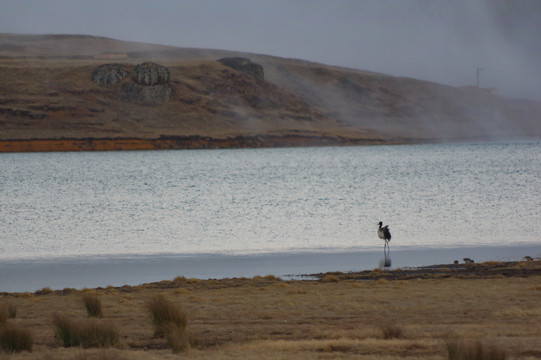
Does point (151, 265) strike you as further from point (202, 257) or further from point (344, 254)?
point (344, 254)

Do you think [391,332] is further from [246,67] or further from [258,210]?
[246,67]

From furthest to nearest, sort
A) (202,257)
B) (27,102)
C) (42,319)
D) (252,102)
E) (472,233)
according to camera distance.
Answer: (252,102) → (27,102) → (472,233) → (202,257) → (42,319)

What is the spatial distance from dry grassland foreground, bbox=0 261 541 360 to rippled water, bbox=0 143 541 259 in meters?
8.46

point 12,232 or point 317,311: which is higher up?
point 12,232

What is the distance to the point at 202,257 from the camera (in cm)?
2272

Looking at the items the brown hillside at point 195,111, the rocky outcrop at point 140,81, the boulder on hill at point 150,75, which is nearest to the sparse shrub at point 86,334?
the brown hillside at point 195,111

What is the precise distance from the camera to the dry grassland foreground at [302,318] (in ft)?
28.4

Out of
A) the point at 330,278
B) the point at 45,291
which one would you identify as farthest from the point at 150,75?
the point at 330,278

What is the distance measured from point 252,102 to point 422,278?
14455cm

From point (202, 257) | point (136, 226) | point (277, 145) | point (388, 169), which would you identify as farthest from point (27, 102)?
point (202, 257)

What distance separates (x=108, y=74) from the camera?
149625mm

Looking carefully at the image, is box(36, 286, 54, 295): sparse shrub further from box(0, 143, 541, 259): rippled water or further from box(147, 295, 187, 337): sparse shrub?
box(0, 143, 541, 259): rippled water

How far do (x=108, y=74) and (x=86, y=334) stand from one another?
14477 centimetres

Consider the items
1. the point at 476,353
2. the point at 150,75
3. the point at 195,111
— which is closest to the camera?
the point at 476,353
